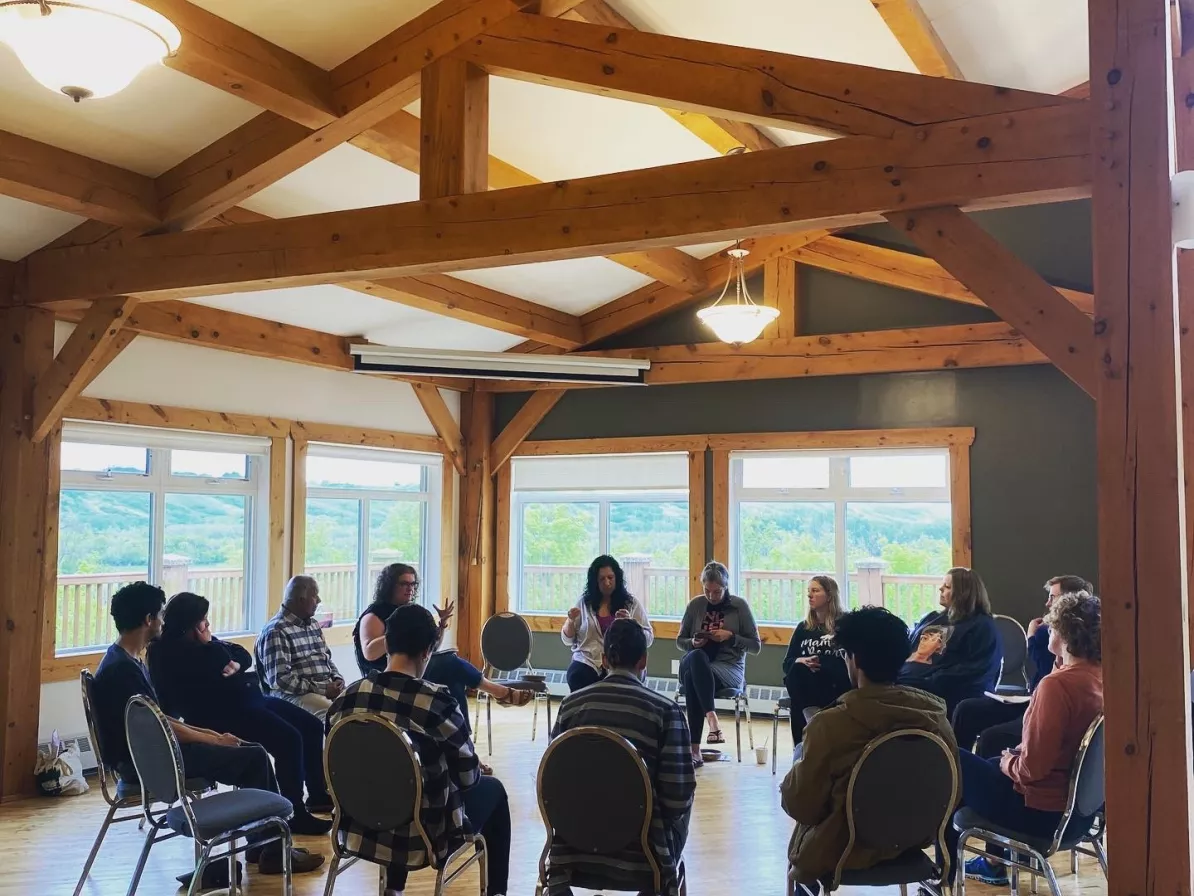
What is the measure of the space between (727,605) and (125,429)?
12.3ft

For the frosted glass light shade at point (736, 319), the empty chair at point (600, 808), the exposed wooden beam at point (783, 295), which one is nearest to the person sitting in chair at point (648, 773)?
the empty chair at point (600, 808)

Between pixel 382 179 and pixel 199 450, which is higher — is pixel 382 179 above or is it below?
above

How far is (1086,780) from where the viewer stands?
2967mm

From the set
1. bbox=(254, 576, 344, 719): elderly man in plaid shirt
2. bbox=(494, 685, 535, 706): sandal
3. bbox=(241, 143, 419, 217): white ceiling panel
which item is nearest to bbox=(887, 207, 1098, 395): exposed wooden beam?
bbox=(494, 685, 535, 706): sandal

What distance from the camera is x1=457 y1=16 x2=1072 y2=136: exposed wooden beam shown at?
128 inches

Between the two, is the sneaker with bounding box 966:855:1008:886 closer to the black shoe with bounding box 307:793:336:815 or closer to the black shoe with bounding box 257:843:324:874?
the black shoe with bounding box 257:843:324:874

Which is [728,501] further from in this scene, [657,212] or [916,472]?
[657,212]

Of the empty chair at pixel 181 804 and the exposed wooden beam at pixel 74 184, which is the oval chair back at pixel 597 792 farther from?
the exposed wooden beam at pixel 74 184

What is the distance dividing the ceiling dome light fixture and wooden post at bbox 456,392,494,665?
5957mm

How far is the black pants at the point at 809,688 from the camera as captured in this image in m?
4.97

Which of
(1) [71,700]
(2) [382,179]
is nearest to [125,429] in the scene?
(1) [71,700]

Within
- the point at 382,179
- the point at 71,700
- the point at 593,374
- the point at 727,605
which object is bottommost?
the point at 71,700

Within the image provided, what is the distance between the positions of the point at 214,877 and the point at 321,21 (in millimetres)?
3388

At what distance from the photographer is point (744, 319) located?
580cm
